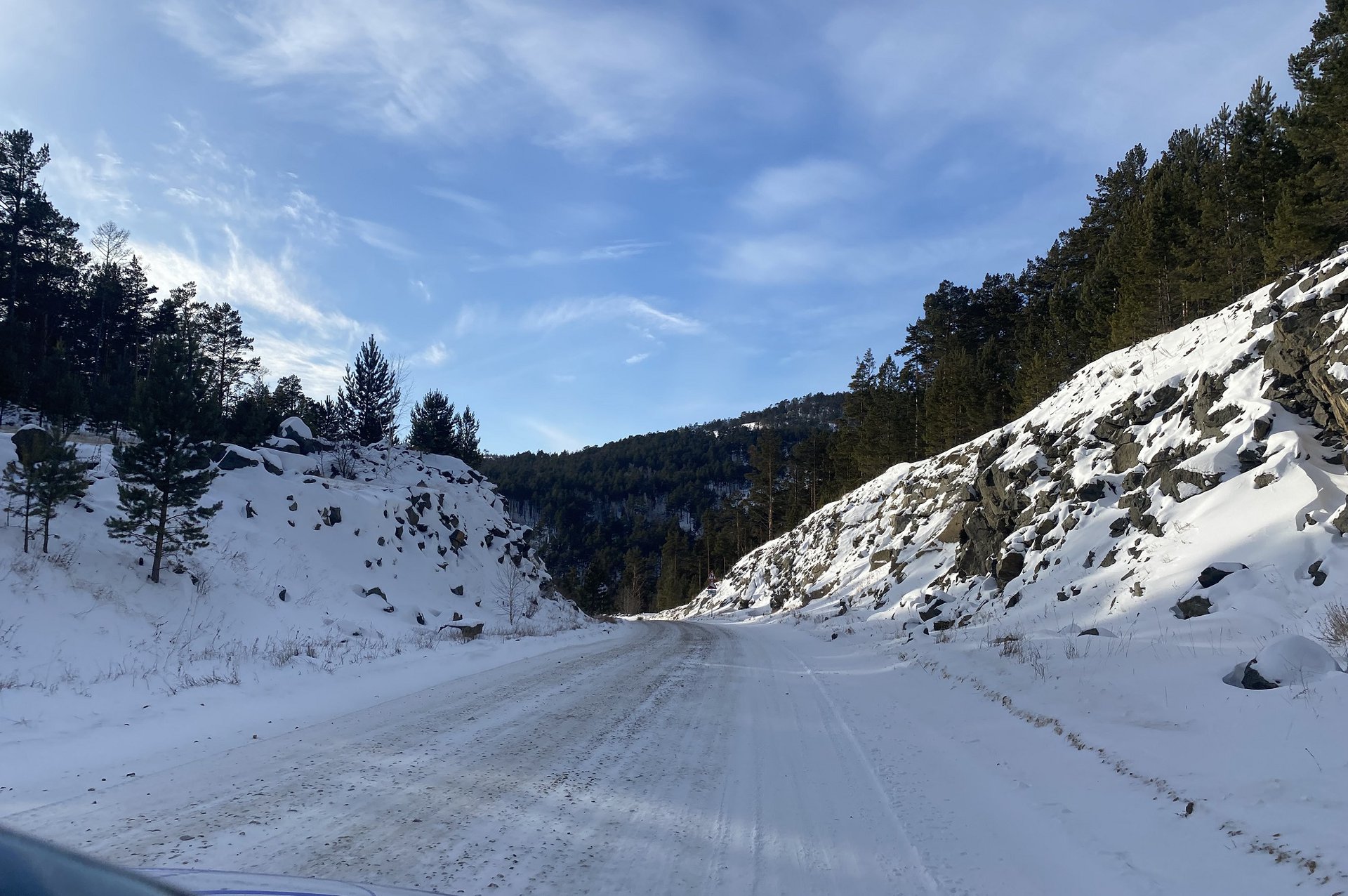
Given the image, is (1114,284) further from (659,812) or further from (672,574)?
(672,574)

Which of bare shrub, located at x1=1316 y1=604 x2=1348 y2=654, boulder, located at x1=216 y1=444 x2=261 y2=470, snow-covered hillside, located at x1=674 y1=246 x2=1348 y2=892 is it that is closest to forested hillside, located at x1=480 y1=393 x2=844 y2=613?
boulder, located at x1=216 y1=444 x2=261 y2=470

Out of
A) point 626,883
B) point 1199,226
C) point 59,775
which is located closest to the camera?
point 626,883

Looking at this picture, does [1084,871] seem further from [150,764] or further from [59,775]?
[59,775]

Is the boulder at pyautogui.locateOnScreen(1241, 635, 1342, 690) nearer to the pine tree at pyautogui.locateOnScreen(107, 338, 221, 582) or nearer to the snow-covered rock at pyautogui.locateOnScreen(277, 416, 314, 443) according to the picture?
the pine tree at pyautogui.locateOnScreen(107, 338, 221, 582)

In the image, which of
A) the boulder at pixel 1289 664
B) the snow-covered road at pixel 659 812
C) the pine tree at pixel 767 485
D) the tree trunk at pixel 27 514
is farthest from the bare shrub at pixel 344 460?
the pine tree at pixel 767 485

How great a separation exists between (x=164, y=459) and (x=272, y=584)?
495 cm

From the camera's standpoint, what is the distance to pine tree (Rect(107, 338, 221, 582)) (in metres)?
15.6

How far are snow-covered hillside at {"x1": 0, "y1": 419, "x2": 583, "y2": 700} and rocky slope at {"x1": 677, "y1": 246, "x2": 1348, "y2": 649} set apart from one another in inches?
537

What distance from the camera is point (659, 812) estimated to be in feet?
15.9

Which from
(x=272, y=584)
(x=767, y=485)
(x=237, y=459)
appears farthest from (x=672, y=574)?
(x=272, y=584)

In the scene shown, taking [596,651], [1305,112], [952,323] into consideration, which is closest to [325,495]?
[596,651]

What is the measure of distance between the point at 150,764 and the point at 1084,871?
7117 mm

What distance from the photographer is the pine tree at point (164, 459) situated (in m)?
15.6

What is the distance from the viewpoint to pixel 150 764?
559 centimetres
